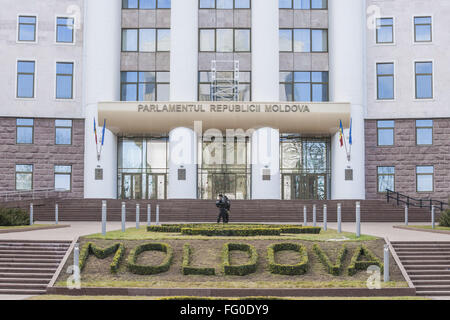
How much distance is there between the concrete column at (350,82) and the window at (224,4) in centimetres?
707

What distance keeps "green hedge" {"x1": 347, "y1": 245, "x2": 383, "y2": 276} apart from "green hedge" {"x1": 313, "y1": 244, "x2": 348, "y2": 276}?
0.33 metres

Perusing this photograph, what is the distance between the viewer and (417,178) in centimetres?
4319

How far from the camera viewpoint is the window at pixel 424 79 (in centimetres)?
4331

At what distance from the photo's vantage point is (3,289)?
1703 cm

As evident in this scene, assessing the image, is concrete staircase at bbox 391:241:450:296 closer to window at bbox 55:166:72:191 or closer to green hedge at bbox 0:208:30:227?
green hedge at bbox 0:208:30:227

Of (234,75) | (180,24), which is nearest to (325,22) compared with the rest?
(234,75)

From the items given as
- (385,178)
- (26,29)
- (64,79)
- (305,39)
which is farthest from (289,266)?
(26,29)

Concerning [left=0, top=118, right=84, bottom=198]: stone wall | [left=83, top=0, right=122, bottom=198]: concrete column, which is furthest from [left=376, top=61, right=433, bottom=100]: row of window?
[left=0, top=118, right=84, bottom=198]: stone wall

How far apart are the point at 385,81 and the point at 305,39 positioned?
22.7 feet

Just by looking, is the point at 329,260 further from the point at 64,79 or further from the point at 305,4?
the point at 64,79

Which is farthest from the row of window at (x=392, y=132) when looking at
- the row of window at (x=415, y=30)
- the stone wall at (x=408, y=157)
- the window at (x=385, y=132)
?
the row of window at (x=415, y=30)

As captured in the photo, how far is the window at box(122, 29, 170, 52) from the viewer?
44.5m

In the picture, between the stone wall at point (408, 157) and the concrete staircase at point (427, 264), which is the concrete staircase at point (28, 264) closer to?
the concrete staircase at point (427, 264)

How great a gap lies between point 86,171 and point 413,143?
2471 centimetres
